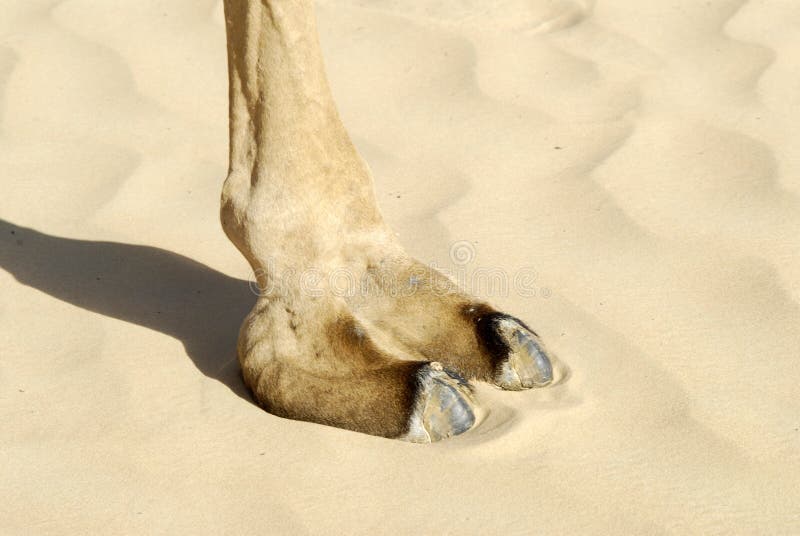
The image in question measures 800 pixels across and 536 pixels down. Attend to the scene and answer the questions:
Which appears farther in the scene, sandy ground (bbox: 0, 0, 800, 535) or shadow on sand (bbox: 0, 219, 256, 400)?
shadow on sand (bbox: 0, 219, 256, 400)

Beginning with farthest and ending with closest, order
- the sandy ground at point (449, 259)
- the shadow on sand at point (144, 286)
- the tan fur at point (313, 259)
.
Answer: the shadow on sand at point (144, 286)
the tan fur at point (313, 259)
the sandy ground at point (449, 259)

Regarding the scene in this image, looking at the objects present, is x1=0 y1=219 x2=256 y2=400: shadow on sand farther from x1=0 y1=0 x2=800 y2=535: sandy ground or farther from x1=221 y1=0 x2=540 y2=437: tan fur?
x1=221 y1=0 x2=540 y2=437: tan fur

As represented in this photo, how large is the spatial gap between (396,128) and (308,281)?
136 cm

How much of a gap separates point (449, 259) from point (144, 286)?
749 millimetres

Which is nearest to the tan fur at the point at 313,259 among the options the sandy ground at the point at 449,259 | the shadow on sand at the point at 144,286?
the sandy ground at the point at 449,259

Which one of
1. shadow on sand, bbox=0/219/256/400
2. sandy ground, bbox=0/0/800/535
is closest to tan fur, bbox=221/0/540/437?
sandy ground, bbox=0/0/800/535

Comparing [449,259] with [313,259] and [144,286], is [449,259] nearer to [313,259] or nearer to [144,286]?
[313,259]

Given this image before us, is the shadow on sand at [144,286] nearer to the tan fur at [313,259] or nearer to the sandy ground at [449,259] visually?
the sandy ground at [449,259]

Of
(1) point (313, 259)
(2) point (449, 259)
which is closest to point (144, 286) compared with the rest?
(1) point (313, 259)

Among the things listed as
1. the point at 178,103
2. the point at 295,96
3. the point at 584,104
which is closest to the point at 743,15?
the point at 584,104

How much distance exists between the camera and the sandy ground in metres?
1.98

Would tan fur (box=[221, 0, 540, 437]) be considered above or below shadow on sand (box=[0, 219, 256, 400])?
above

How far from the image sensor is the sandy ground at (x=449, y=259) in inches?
78.0

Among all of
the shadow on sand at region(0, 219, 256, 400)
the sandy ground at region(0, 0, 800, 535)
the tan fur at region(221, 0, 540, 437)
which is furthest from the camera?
the shadow on sand at region(0, 219, 256, 400)
